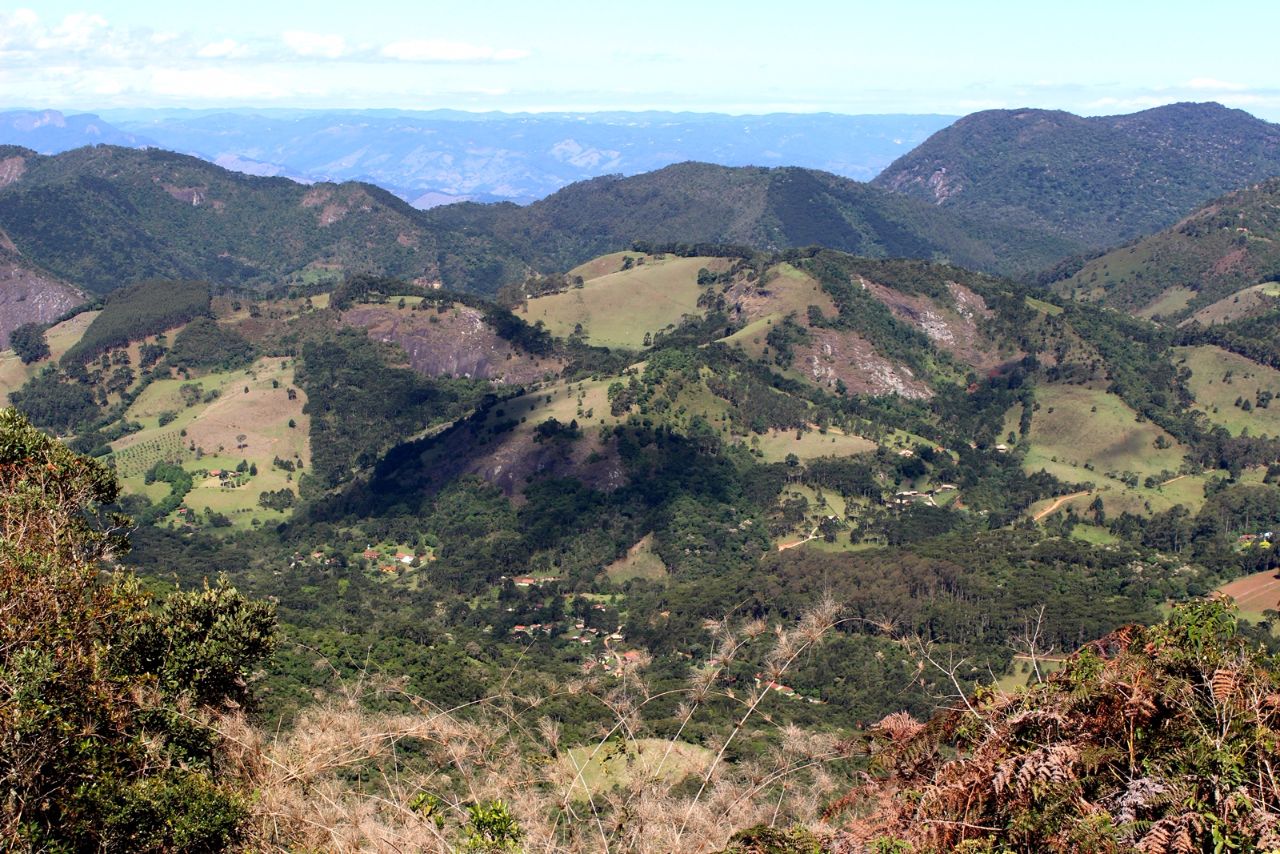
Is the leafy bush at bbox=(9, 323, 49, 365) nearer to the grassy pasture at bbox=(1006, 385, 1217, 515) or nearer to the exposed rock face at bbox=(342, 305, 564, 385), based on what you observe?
the exposed rock face at bbox=(342, 305, 564, 385)

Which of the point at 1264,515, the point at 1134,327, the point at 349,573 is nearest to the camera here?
the point at 349,573

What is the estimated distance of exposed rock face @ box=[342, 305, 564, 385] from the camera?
5782 inches

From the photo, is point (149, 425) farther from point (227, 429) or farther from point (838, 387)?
point (838, 387)

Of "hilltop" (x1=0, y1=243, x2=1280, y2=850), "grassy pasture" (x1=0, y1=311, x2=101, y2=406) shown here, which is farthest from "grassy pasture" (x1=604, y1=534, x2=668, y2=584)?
"grassy pasture" (x1=0, y1=311, x2=101, y2=406)

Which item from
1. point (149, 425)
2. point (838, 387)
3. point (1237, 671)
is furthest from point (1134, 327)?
point (1237, 671)

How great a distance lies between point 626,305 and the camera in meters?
178

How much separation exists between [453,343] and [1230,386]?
104 metres

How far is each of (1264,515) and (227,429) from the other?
110429mm

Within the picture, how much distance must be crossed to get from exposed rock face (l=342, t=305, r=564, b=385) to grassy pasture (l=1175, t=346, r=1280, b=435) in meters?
86.2

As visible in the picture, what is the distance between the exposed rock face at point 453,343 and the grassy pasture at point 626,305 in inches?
733

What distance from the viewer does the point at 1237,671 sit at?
1388cm

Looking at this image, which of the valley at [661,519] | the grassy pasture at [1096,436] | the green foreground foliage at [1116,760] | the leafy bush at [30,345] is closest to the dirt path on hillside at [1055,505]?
the valley at [661,519]

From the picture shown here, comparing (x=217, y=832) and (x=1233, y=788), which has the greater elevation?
(x=1233, y=788)

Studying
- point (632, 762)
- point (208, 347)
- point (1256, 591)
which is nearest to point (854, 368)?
point (1256, 591)
